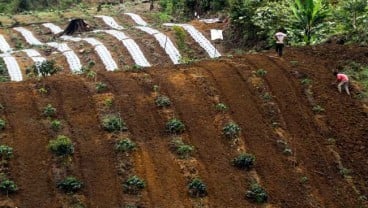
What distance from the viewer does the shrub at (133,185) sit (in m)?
18.8

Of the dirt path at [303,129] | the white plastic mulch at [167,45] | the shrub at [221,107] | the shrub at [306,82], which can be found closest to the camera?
the dirt path at [303,129]

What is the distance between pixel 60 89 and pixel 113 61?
13.5 m

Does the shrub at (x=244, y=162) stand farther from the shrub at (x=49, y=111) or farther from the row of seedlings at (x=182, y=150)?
the shrub at (x=49, y=111)

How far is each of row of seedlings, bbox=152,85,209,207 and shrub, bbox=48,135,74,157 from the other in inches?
141

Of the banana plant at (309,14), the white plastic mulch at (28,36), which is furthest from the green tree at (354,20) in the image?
the white plastic mulch at (28,36)

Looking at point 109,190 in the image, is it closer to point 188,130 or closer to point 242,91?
point 188,130

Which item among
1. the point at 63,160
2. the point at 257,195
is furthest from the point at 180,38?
the point at 257,195

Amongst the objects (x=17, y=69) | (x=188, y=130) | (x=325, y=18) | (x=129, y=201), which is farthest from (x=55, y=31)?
(x=129, y=201)

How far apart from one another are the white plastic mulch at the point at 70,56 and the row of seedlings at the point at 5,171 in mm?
15432

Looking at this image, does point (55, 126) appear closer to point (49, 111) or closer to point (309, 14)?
point (49, 111)

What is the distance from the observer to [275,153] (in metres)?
21.1

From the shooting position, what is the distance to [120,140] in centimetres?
2091

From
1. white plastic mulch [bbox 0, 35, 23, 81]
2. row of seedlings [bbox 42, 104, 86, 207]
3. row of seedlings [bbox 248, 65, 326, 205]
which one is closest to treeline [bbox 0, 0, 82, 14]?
white plastic mulch [bbox 0, 35, 23, 81]

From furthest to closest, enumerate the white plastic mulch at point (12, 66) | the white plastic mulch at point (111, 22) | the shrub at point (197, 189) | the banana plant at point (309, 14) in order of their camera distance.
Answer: the white plastic mulch at point (111, 22)
the white plastic mulch at point (12, 66)
the banana plant at point (309, 14)
the shrub at point (197, 189)
